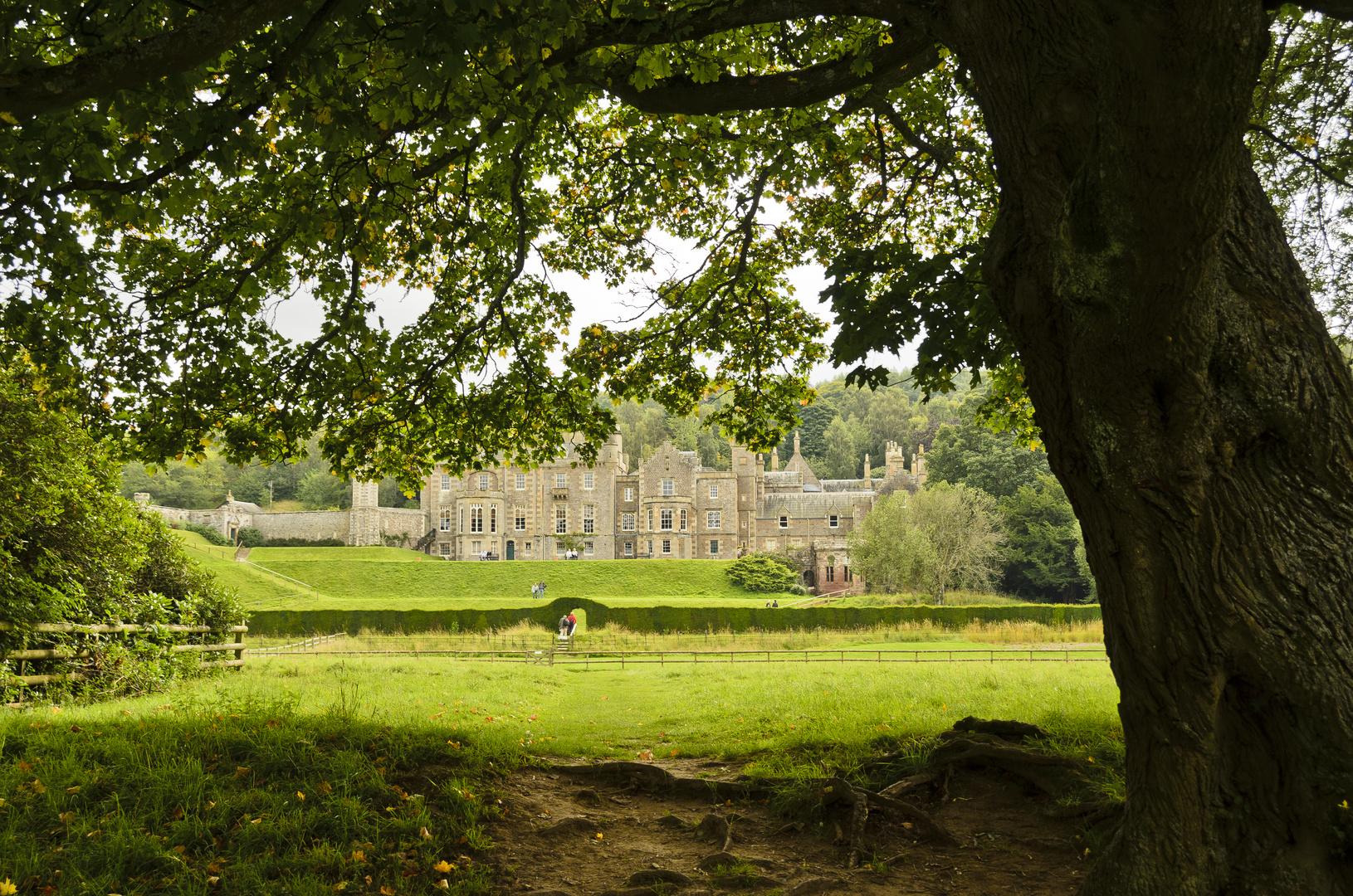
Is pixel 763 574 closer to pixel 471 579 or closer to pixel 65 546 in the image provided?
pixel 471 579

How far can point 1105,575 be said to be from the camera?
147 inches

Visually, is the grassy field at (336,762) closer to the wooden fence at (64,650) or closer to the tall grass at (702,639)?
the wooden fence at (64,650)

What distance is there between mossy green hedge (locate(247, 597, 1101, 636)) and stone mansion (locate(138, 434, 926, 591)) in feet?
95.3

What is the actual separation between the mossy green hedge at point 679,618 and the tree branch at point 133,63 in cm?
2961

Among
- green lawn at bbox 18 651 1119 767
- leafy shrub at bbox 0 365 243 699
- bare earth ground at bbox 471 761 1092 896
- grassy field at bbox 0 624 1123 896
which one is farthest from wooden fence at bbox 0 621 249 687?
bare earth ground at bbox 471 761 1092 896

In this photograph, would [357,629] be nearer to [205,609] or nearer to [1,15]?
[205,609]

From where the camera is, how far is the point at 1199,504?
345 centimetres

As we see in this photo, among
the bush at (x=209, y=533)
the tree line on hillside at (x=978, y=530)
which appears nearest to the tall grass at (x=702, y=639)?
the tree line on hillside at (x=978, y=530)

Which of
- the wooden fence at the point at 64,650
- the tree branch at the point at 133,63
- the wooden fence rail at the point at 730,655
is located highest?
the tree branch at the point at 133,63

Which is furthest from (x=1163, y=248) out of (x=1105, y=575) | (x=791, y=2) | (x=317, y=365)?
(x=317, y=365)

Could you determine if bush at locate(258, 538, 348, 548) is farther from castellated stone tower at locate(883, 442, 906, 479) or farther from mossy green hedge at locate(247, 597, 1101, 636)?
castellated stone tower at locate(883, 442, 906, 479)

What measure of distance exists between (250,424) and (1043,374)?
8894 millimetres

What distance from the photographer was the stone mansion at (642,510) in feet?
212

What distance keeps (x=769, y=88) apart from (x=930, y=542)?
40212mm
